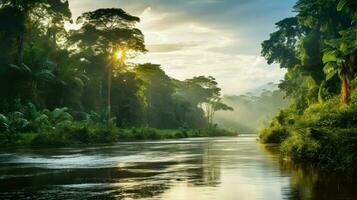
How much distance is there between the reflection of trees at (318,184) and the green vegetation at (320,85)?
104cm

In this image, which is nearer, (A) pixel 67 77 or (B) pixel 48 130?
(B) pixel 48 130

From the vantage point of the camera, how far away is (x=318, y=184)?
15.3 metres

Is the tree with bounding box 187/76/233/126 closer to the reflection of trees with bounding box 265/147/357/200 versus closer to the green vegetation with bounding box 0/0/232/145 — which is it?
the green vegetation with bounding box 0/0/232/145

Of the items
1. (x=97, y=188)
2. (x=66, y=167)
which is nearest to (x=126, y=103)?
(x=66, y=167)

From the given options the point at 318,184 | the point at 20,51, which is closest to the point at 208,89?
the point at 20,51

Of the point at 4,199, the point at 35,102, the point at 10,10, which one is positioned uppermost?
the point at 10,10

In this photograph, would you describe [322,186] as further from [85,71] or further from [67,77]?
[85,71]

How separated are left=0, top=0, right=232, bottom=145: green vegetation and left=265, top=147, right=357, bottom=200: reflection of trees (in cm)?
3119

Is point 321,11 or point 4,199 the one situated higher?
point 321,11

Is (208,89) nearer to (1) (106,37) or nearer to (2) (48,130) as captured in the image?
(1) (106,37)

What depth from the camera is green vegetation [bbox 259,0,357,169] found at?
20562 millimetres

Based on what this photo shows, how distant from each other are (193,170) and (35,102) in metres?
40.1

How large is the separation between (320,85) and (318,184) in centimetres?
3317

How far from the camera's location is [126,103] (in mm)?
79312
